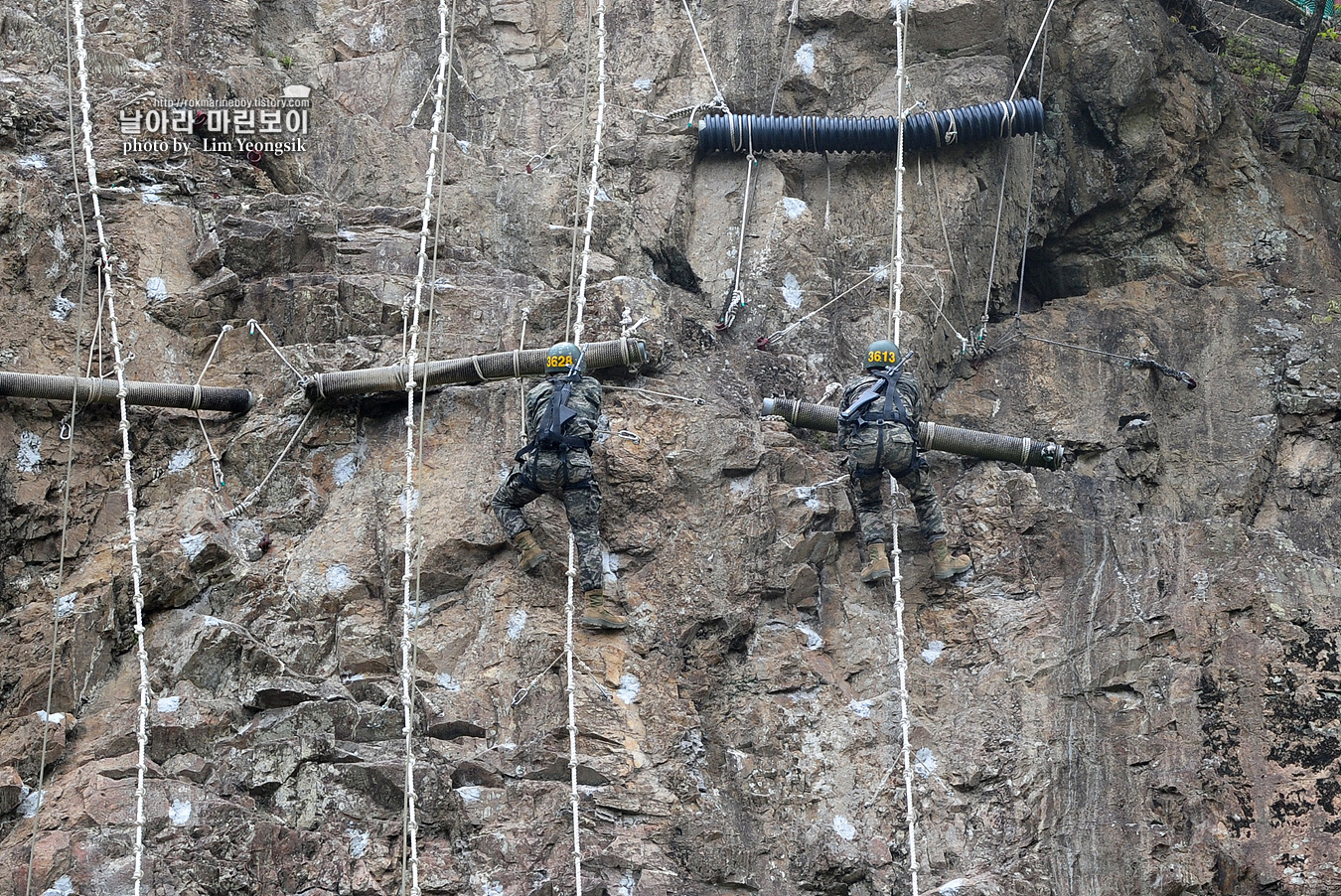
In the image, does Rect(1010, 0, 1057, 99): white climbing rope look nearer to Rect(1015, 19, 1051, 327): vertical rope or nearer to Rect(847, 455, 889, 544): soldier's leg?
Rect(1015, 19, 1051, 327): vertical rope

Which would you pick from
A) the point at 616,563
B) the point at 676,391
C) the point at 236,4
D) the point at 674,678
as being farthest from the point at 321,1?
the point at 674,678

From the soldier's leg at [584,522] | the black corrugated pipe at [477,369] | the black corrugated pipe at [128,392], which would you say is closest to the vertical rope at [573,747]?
the soldier's leg at [584,522]

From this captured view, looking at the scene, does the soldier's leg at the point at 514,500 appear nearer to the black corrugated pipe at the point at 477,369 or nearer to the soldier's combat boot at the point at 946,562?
the black corrugated pipe at the point at 477,369

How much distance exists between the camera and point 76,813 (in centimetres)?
1088

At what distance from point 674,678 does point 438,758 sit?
1.88 m

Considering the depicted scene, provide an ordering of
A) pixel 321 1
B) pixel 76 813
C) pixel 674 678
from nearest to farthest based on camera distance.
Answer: pixel 76 813 → pixel 674 678 → pixel 321 1

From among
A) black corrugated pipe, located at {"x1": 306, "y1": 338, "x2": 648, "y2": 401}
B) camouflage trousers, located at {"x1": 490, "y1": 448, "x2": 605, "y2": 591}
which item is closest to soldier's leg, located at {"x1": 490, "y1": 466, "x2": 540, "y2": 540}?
camouflage trousers, located at {"x1": 490, "y1": 448, "x2": 605, "y2": 591}

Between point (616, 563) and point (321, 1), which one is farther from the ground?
point (321, 1)

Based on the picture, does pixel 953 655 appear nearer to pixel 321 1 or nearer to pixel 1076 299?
pixel 1076 299

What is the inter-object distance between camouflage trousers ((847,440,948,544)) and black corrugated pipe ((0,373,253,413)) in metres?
5.02

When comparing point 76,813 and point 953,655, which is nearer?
point 76,813

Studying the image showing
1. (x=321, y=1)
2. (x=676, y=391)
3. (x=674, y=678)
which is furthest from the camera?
(x=321, y=1)

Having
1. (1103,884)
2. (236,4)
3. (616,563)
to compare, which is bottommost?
(1103,884)

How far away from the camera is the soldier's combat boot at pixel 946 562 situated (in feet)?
43.3
